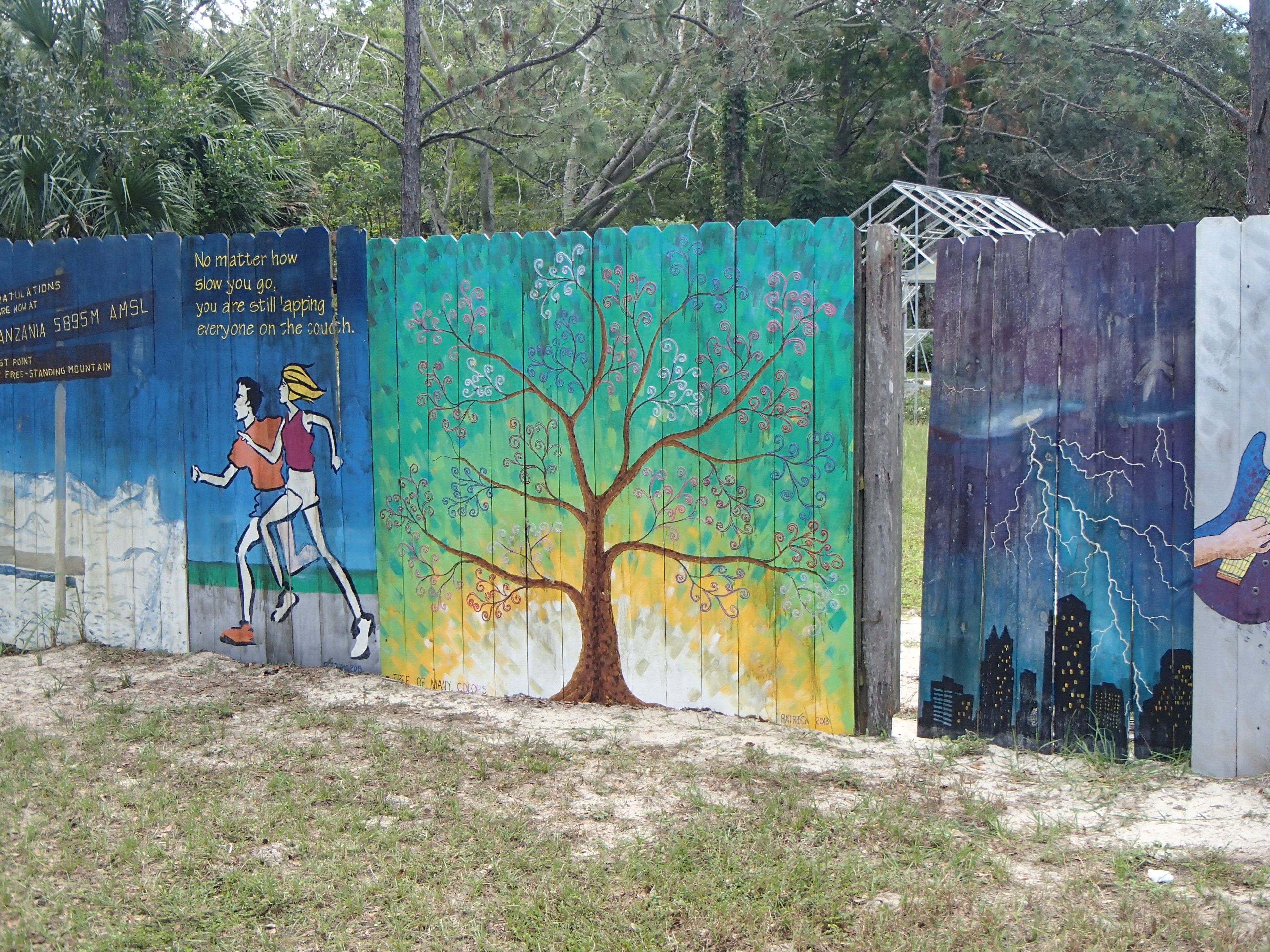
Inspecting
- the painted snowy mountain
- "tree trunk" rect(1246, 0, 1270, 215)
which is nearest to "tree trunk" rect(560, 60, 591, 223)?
"tree trunk" rect(1246, 0, 1270, 215)

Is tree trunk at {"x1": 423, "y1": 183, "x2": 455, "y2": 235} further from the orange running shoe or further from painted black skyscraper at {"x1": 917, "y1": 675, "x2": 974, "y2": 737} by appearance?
painted black skyscraper at {"x1": 917, "y1": 675, "x2": 974, "y2": 737}

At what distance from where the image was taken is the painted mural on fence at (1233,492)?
12.6 feet

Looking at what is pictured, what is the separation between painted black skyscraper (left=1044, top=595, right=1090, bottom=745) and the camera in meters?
4.14

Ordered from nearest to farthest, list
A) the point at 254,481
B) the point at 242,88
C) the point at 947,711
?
the point at 947,711 < the point at 254,481 < the point at 242,88

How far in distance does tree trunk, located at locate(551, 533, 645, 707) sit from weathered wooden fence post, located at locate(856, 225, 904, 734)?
100cm

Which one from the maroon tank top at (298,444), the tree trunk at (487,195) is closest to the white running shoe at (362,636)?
the maroon tank top at (298,444)

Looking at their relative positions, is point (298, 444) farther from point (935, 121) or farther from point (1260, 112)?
point (935, 121)

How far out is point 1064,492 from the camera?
4141mm

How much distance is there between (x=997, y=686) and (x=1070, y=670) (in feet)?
0.89

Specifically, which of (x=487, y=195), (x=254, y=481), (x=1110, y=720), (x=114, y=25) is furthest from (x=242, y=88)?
(x=1110, y=720)

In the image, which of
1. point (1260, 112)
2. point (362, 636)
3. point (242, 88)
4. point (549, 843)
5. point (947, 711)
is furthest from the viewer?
point (242, 88)

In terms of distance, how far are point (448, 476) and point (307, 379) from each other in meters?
0.87

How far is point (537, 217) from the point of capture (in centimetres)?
2483

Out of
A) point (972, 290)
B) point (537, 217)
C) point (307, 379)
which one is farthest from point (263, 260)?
point (537, 217)
